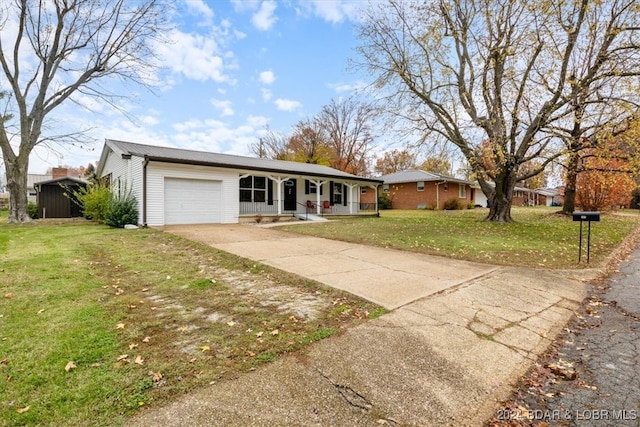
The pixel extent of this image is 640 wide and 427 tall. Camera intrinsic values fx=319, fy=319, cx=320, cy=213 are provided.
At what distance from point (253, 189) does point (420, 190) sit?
1787 centimetres

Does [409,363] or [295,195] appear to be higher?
[295,195]

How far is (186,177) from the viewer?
14.2 m

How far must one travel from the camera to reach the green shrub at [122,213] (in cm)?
1255

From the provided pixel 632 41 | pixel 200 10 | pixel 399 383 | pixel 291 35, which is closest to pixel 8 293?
pixel 399 383

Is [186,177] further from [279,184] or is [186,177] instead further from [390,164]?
[390,164]

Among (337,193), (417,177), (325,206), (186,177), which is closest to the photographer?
(186,177)

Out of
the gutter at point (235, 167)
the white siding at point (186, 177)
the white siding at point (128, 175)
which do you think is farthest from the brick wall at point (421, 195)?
the white siding at point (128, 175)

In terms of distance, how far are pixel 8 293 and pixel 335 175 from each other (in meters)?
17.7

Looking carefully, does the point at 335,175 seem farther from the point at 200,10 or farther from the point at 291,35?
the point at 200,10

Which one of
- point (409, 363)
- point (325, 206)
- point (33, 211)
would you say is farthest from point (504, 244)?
point (33, 211)

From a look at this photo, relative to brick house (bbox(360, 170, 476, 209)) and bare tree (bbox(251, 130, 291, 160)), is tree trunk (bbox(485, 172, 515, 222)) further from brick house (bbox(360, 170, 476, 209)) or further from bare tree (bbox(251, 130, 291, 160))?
bare tree (bbox(251, 130, 291, 160))

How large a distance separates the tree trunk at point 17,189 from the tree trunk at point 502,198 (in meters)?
23.0

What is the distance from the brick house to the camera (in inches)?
1148

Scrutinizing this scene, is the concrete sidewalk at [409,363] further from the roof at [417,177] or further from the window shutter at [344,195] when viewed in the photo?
the roof at [417,177]
